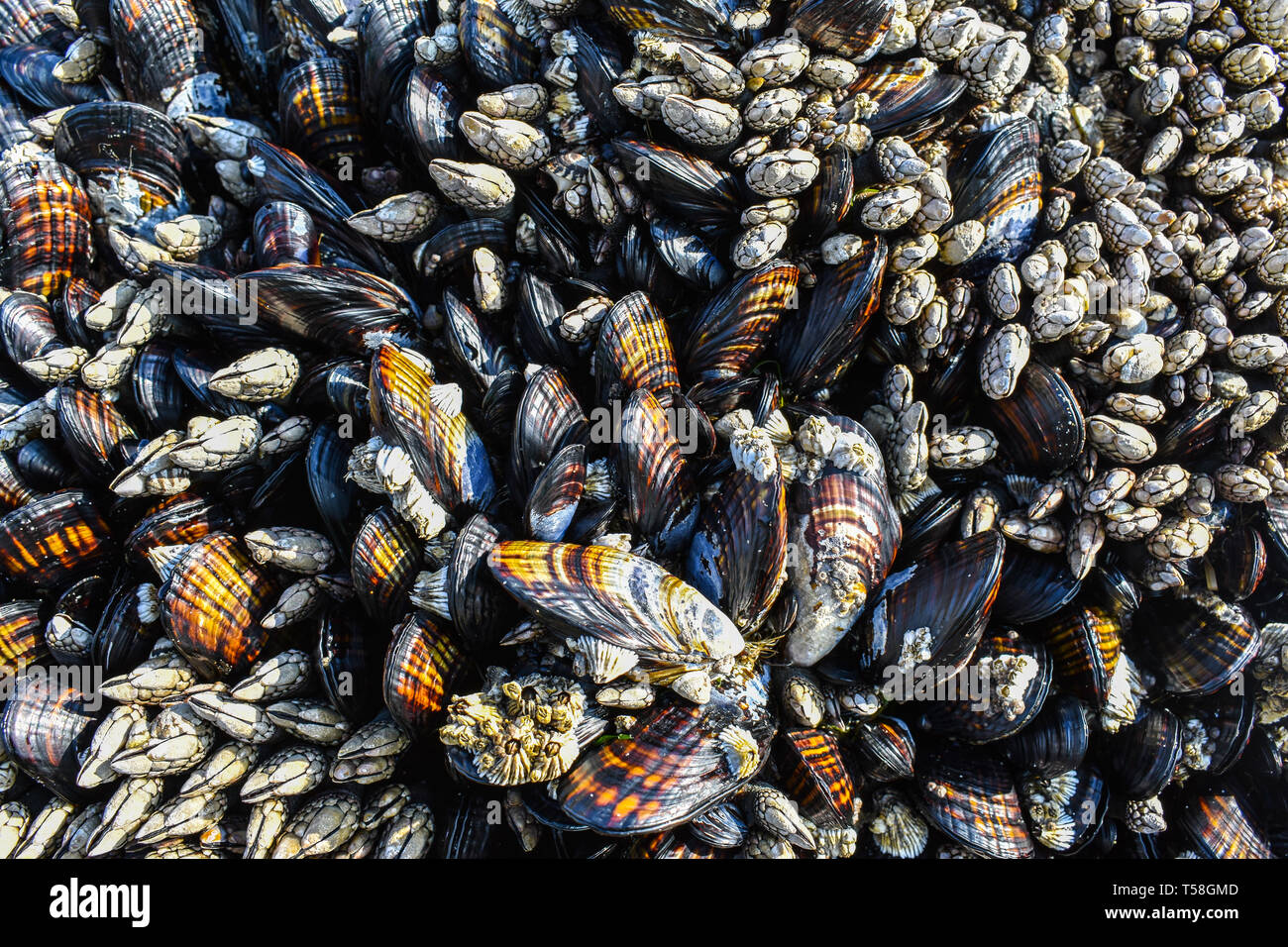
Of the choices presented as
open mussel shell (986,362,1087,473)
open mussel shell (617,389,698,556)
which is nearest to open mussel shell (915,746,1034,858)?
open mussel shell (986,362,1087,473)

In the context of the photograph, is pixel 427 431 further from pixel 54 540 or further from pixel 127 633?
pixel 54 540

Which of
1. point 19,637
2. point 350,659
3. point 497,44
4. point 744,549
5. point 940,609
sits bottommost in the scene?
point 19,637

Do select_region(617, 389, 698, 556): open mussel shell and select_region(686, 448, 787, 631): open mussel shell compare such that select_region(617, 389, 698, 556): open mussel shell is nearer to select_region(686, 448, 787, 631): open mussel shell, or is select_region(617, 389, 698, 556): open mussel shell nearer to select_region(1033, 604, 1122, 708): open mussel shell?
select_region(686, 448, 787, 631): open mussel shell

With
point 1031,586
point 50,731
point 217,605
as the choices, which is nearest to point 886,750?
point 1031,586

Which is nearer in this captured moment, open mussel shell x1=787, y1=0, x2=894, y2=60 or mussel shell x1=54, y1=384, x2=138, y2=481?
open mussel shell x1=787, y1=0, x2=894, y2=60

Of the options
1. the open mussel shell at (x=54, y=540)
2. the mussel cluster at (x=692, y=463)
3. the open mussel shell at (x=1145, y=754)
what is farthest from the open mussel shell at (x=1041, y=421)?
the open mussel shell at (x=54, y=540)

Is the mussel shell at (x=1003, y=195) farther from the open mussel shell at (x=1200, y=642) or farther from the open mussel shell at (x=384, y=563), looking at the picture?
the open mussel shell at (x=384, y=563)
